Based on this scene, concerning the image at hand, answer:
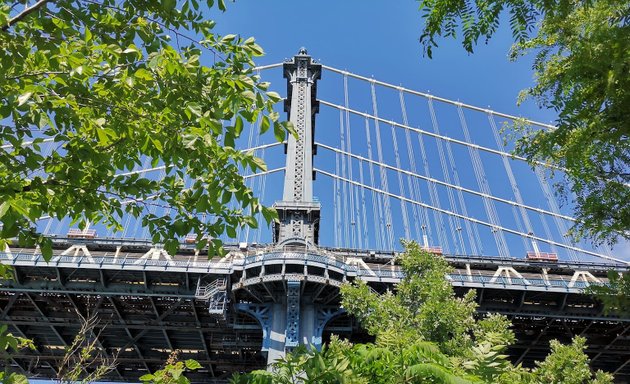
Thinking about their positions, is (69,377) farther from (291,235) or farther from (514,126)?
(291,235)

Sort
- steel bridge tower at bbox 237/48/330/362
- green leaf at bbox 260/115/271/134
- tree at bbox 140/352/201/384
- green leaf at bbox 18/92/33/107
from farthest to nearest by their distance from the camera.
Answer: steel bridge tower at bbox 237/48/330/362
tree at bbox 140/352/201/384
green leaf at bbox 260/115/271/134
green leaf at bbox 18/92/33/107

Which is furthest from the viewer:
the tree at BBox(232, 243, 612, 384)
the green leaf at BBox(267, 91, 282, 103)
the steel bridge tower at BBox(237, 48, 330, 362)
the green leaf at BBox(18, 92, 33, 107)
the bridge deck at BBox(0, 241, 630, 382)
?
the bridge deck at BBox(0, 241, 630, 382)

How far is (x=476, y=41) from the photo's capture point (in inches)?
189

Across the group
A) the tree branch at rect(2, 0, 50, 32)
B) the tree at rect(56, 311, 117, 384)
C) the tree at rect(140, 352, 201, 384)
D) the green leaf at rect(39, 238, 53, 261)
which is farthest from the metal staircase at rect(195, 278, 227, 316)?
the tree branch at rect(2, 0, 50, 32)

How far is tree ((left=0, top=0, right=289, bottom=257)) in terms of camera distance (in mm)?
4457

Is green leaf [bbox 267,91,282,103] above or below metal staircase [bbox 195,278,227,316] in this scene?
below

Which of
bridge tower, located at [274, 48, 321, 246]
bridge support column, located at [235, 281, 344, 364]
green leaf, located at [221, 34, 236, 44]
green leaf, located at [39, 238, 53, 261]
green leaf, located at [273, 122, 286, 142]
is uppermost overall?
bridge tower, located at [274, 48, 321, 246]

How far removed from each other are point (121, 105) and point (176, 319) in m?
25.7

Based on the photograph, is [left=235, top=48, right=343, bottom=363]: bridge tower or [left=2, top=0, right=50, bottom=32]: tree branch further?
[left=235, top=48, right=343, bottom=363]: bridge tower

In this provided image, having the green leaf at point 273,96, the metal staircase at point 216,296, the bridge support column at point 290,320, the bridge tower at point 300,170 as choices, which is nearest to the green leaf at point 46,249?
the green leaf at point 273,96

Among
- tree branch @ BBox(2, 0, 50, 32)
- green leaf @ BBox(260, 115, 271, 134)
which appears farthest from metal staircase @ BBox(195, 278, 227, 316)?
tree branch @ BBox(2, 0, 50, 32)

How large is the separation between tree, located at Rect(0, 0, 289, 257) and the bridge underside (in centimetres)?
1783

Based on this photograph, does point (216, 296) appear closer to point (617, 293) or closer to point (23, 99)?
point (617, 293)

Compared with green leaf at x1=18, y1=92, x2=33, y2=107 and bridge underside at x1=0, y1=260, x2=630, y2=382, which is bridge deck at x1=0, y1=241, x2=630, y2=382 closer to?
bridge underside at x1=0, y1=260, x2=630, y2=382
